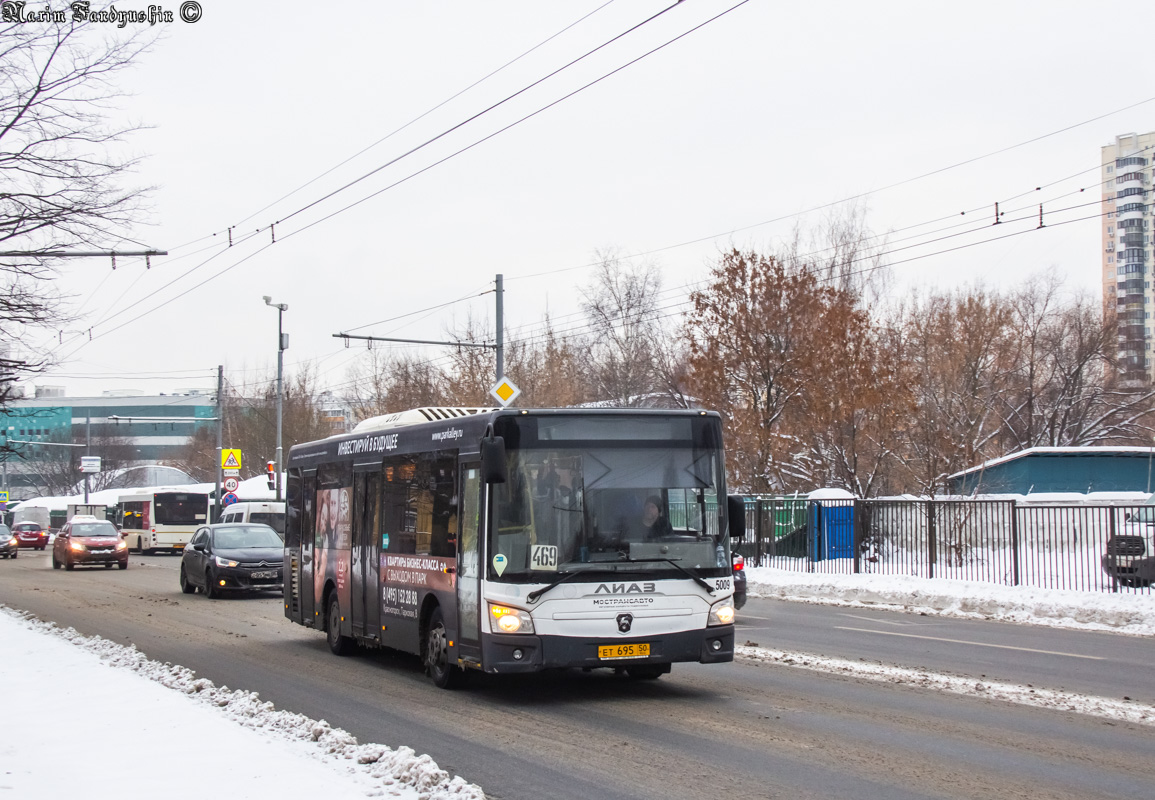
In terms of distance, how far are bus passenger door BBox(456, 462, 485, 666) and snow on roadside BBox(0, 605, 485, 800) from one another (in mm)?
1790

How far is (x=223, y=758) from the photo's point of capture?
7.64 meters

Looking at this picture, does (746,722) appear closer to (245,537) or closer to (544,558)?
(544,558)

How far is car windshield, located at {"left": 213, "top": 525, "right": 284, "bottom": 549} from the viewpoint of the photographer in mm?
26125

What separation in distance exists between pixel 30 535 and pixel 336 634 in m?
60.7

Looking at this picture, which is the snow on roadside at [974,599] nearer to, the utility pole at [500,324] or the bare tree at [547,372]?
the utility pole at [500,324]

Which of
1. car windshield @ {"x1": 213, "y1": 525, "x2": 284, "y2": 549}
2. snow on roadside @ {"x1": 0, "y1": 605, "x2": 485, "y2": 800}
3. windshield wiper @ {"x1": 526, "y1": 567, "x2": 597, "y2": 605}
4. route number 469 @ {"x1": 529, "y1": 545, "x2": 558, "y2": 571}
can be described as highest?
route number 469 @ {"x1": 529, "y1": 545, "x2": 558, "y2": 571}

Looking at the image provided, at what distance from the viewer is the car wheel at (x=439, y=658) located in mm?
11742

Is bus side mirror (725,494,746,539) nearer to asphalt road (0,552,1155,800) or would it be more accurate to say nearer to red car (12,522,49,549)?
asphalt road (0,552,1155,800)

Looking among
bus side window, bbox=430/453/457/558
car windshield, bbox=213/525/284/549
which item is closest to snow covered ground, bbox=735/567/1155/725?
bus side window, bbox=430/453/457/558

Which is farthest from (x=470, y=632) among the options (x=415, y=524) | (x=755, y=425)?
(x=755, y=425)

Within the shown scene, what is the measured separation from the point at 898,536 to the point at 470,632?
59.1 feet

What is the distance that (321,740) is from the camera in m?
8.51

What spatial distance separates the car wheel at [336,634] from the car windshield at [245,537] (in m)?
11.2

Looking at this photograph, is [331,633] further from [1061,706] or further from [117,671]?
[1061,706]
